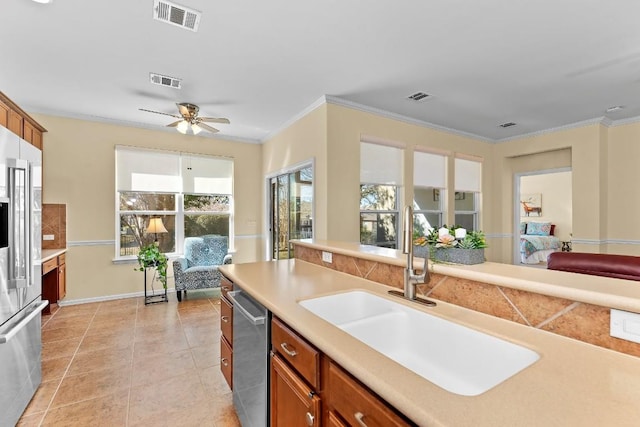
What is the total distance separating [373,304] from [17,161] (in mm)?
2399

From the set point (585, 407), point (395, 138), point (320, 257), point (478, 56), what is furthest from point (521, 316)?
point (395, 138)

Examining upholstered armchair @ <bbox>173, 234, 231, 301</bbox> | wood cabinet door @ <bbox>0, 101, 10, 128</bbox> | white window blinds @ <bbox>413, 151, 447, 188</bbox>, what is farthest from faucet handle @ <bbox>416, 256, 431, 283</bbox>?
wood cabinet door @ <bbox>0, 101, 10, 128</bbox>

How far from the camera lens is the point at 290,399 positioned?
1.28 meters

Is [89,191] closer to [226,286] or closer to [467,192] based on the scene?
[226,286]

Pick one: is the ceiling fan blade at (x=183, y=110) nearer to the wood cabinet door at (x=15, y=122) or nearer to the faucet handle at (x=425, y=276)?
the wood cabinet door at (x=15, y=122)

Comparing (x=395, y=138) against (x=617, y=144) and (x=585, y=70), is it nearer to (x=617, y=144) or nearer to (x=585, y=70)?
(x=585, y=70)

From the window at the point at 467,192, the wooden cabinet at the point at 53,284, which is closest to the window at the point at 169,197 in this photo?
the wooden cabinet at the point at 53,284

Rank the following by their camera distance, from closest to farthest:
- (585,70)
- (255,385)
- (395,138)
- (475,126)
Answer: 1. (255,385)
2. (585,70)
3. (395,138)
4. (475,126)

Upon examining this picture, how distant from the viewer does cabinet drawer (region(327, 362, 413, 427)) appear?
80 centimetres

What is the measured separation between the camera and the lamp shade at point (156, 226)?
4.85m

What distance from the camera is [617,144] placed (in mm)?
4984

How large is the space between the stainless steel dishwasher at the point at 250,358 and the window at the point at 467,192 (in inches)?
196

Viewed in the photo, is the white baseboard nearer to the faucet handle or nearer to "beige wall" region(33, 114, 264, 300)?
"beige wall" region(33, 114, 264, 300)

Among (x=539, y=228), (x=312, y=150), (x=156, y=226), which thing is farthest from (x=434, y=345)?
(x=539, y=228)
